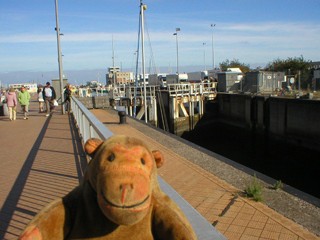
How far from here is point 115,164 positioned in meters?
1.90

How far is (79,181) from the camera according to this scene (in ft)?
18.2

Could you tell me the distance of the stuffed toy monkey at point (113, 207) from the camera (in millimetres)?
1789

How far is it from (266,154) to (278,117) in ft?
8.62

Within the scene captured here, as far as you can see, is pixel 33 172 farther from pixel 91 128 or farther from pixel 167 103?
pixel 167 103

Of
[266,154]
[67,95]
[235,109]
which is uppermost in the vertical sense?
[67,95]

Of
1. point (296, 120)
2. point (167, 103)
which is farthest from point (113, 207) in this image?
point (167, 103)

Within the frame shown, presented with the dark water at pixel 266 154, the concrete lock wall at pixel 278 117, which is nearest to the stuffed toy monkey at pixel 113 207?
the dark water at pixel 266 154

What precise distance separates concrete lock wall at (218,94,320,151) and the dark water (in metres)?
0.53

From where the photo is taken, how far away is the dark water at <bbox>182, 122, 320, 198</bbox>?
51.2 ft

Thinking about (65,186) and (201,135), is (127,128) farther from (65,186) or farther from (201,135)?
(201,135)

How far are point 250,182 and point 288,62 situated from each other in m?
49.1

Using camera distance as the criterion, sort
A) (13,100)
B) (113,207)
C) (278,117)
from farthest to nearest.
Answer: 1. (278,117)
2. (13,100)
3. (113,207)

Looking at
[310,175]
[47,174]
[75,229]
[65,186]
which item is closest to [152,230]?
[75,229]

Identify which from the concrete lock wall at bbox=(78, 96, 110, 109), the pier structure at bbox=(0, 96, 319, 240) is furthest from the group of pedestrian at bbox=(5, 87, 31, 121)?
the concrete lock wall at bbox=(78, 96, 110, 109)
